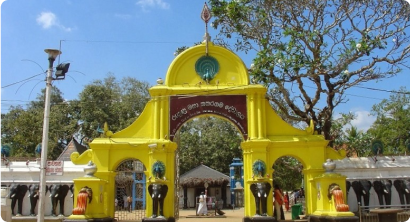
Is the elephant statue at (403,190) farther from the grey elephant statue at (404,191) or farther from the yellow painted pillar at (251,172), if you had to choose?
the yellow painted pillar at (251,172)

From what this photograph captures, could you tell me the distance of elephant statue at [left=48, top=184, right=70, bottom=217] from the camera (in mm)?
16062

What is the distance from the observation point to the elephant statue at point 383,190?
51.8 ft

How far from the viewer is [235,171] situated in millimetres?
31734

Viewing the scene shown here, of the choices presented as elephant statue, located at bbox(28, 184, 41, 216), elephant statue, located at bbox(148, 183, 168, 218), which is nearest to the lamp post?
elephant statue, located at bbox(148, 183, 168, 218)

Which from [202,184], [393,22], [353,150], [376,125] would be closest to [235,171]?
[202,184]

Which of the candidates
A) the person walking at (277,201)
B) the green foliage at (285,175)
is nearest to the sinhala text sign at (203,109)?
the person walking at (277,201)

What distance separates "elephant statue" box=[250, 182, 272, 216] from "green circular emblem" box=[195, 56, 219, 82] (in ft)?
14.9

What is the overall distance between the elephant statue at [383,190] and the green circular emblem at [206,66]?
7282 millimetres

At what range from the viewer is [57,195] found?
52.7ft

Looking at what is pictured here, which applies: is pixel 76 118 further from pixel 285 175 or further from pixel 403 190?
pixel 403 190

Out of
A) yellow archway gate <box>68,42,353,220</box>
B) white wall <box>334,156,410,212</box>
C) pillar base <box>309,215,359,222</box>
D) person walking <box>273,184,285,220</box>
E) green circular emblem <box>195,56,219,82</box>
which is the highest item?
green circular emblem <box>195,56,219,82</box>

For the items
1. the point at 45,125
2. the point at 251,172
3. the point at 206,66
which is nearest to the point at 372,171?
the point at 251,172

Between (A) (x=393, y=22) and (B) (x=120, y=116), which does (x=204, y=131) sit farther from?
(A) (x=393, y=22)

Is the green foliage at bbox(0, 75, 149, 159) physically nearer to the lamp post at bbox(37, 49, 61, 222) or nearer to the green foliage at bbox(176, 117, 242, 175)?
the green foliage at bbox(176, 117, 242, 175)
